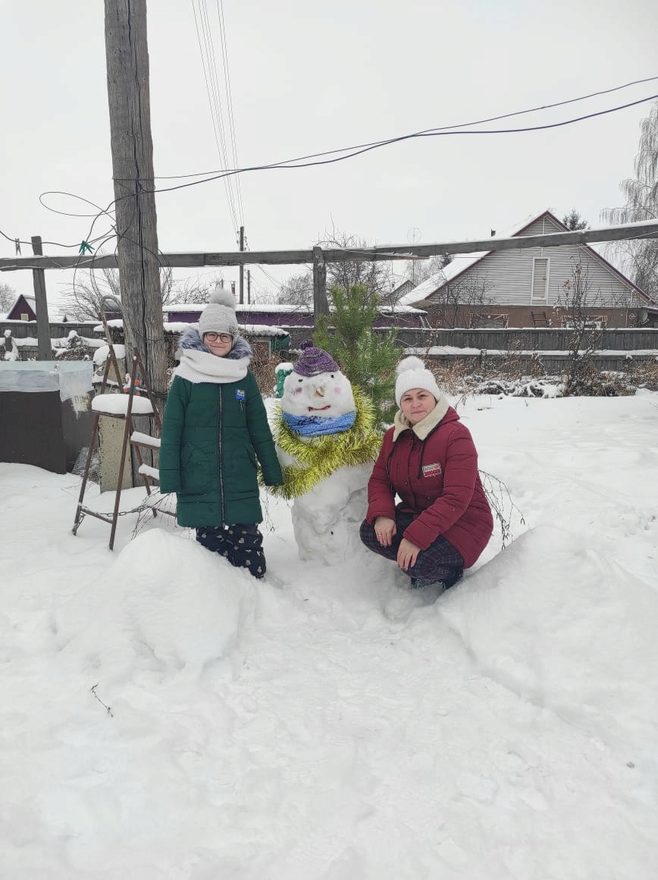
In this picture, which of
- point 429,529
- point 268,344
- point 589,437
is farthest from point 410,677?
point 268,344

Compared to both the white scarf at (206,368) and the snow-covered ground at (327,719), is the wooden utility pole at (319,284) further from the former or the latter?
the snow-covered ground at (327,719)

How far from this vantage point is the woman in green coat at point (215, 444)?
279 cm

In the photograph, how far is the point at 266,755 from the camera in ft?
5.76

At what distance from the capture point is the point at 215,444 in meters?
2.82

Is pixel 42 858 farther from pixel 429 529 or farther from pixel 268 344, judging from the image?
pixel 268 344

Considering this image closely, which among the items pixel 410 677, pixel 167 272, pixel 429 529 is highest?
pixel 167 272

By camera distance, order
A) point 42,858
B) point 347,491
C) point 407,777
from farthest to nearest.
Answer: point 347,491 < point 407,777 < point 42,858

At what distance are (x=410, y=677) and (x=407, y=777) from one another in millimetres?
517

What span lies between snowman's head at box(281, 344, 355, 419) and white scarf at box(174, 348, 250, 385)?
12.9 inches

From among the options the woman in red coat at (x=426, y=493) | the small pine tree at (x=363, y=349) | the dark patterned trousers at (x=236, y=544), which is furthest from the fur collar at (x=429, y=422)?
the dark patterned trousers at (x=236, y=544)

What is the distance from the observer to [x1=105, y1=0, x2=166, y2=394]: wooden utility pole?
3512 millimetres

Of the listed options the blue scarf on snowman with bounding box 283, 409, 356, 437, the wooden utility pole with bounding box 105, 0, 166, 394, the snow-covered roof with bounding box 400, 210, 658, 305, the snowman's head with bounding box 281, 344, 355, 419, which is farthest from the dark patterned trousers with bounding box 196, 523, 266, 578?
the snow-covered roof with bounding box 400, 210, 658, 305

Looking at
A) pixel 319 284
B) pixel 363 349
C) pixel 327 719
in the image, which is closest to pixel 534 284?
pixel 319 284

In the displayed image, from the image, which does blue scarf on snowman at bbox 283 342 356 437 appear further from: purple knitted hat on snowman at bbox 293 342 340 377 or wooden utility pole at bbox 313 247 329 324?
wooden utility pole at bbox 313 247 329 324
